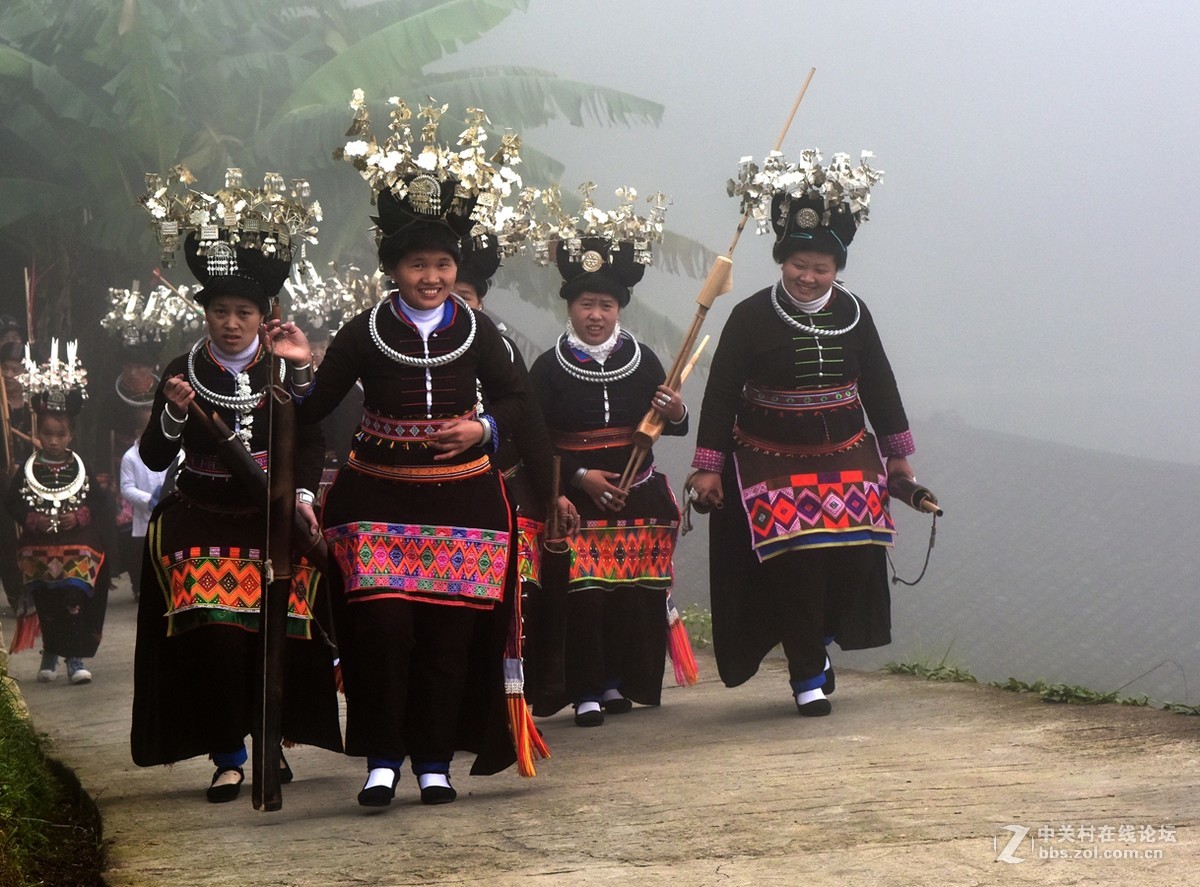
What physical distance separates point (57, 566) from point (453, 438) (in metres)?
4.86

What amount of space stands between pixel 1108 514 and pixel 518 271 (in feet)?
28.3

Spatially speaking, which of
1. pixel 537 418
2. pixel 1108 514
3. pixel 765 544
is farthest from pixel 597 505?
pixel 1108 514

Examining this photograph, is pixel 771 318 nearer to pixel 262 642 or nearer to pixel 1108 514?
pixel 262 642

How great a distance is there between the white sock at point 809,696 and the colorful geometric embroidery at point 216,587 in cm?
236

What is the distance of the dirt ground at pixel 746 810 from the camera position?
14.0 feet

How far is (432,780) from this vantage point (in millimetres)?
5387

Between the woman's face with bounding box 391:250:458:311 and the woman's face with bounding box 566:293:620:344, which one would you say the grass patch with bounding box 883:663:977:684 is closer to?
the woman's face with bounding box 566:293:620:344

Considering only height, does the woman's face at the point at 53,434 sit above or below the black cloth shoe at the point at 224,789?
above

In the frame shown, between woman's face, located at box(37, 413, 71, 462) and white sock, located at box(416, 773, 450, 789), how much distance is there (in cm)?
501

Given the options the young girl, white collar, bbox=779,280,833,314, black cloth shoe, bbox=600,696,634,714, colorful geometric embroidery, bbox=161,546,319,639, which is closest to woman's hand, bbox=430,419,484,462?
colorful geometric embroidery, bbox=161,546,319,639

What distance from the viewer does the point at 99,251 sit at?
20422 mm

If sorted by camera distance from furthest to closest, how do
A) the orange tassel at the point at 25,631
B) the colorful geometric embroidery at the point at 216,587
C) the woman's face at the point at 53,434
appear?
the orange tassel at the point at 25,631 < the woman's face at the point at 53,434 < the colorful geometric embroidery at the point at 216,587

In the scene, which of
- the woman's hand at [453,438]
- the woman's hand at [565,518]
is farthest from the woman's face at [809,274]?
the woman's hand at [453,438]

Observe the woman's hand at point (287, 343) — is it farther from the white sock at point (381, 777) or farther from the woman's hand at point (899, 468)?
the woman's hand at point (899, 468)
